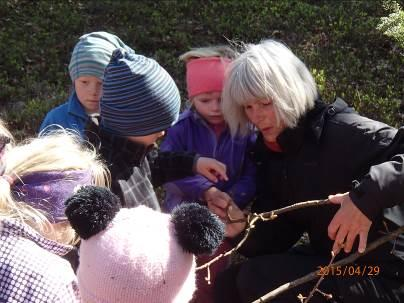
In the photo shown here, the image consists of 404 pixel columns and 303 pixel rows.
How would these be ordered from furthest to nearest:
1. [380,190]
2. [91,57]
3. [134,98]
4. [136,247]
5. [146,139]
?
[91,57] < [146,139] < [134,98] < [380,190] < [136,247]

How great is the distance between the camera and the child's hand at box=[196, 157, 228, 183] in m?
2.70

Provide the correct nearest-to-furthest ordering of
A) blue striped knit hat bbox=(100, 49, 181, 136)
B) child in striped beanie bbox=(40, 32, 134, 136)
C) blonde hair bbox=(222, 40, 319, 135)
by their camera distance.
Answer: blue striped knit hat bbox=(100, 49, 181, 136) < blonde hair bbox=(222, 40, 319, 135) < child in striped beanie bbox=(40, 32, 134, 136)

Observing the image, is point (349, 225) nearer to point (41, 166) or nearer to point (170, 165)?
point (170, 165)

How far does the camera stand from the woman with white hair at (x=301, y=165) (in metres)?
2.48

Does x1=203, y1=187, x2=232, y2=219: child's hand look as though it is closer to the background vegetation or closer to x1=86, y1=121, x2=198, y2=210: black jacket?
x1=86, y1=121, x2=198, y2=210: black jacket

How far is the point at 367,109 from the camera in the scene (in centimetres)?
491

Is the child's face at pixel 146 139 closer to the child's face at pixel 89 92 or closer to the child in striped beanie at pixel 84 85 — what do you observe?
the child in striped beanie at pixel 84 85

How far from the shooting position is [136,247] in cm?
165

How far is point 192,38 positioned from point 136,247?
5246 millimetres

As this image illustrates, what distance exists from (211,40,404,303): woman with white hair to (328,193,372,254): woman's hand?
16cm

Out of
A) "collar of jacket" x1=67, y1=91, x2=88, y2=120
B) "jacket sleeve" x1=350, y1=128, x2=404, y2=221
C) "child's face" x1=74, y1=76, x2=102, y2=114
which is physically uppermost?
"jacket sleeve" x1=350, y1=128, x2=404, y2=221

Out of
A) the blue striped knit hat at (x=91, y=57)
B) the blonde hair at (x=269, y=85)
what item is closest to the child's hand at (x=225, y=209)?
the blonde hair at (x=269, y=85)
